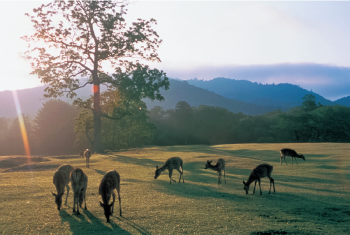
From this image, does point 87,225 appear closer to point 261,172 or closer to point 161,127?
point 261,172

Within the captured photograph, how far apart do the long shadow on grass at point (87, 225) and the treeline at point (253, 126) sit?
246ft

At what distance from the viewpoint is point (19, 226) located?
24.4 feet

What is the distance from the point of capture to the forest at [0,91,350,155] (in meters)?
49.3

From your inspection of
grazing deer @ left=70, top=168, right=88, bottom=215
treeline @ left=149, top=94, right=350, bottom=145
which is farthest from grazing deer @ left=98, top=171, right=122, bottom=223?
treeline @ left=149, top=94, right=350, bottom=145

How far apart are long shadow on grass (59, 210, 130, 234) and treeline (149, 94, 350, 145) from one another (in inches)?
2948

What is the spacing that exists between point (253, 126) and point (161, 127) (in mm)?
38571

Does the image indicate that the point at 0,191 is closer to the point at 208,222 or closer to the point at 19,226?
the point at 19,226

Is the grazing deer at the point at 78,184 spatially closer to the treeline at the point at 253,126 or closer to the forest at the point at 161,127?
the forest at the point at 161,127

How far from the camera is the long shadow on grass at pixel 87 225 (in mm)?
6945

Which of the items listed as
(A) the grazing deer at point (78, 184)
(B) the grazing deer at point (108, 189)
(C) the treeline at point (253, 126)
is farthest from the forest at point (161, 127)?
(B) the grazing deer at point (108, 189)

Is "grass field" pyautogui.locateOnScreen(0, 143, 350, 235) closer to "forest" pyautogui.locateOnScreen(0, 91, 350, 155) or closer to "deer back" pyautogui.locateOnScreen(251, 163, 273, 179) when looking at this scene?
"deer back" pyautogui.locateOnScreen(251, 163, 273, 179)

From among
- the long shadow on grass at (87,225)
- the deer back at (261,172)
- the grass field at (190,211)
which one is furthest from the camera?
the deer back at (261,172)

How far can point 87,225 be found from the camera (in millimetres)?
7379

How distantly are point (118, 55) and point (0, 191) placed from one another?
25116 mm
